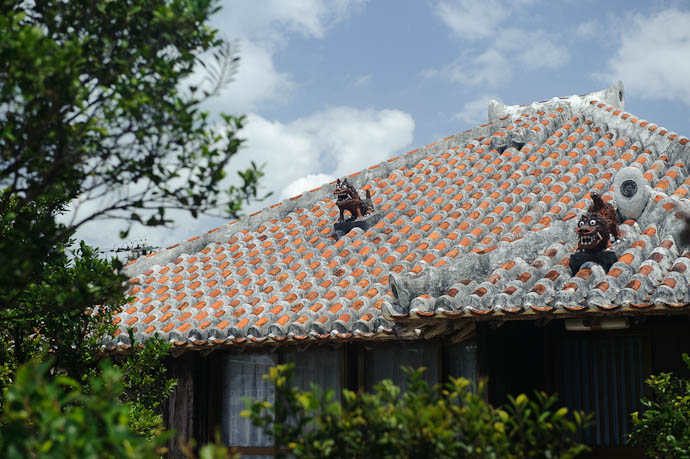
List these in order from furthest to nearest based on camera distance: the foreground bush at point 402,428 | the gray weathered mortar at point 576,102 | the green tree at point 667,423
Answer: the gray weathered mortar at point 576,102
the green tree at point 667,423
the foreground bush at point 402,428

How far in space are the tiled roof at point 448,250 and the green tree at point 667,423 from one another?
0.74 metres

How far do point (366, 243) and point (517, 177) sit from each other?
2593mm

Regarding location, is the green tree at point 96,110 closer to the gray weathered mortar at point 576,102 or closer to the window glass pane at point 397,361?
the window glass pane at point 397,361

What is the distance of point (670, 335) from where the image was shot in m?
8.26

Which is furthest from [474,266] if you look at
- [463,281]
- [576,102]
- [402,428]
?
[576,102]

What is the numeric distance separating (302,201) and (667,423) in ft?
28.5

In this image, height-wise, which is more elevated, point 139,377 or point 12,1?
point 12,1

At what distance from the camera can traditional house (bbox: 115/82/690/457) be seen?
823 cm

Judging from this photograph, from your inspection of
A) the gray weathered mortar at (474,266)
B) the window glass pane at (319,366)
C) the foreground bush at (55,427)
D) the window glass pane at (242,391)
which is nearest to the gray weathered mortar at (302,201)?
the window glass pane at (242,391)

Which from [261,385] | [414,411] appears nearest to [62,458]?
[414,411]

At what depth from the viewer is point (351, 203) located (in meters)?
12.5

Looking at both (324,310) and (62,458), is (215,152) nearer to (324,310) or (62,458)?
(62,458)

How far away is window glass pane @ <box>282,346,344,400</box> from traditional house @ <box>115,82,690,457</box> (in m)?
0.02

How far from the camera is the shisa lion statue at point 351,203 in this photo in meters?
12.5
